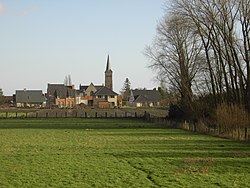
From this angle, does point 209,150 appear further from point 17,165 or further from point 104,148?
point 17,165

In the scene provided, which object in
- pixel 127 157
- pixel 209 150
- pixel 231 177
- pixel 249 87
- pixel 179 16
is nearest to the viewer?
pixel 231 177

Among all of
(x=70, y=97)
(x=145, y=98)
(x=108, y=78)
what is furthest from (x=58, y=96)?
(x=108, y=78)

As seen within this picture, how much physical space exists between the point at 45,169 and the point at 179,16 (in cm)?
2597

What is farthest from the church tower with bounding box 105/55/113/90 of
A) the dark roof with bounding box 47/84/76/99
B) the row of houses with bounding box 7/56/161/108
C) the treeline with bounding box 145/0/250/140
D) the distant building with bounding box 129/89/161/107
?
the treeline with bounding box 145/0/250/140

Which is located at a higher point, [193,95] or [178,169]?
[193,95]

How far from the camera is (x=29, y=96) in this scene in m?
121

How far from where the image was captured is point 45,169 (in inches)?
563

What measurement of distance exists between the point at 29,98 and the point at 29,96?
0.67m

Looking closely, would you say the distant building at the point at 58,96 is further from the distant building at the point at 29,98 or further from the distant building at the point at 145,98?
the distant building at the point at 145,98

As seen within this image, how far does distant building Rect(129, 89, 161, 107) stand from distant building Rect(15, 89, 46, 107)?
94.8ft

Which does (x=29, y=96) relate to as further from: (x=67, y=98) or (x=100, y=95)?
(x=100, y=95)

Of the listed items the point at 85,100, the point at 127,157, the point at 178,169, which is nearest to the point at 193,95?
the point at 127,157

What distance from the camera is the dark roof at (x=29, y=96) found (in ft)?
397

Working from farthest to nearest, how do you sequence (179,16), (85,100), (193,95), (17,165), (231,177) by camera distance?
(85,100)
(193,95)
(179,16)
(17,165)
(231,177)
